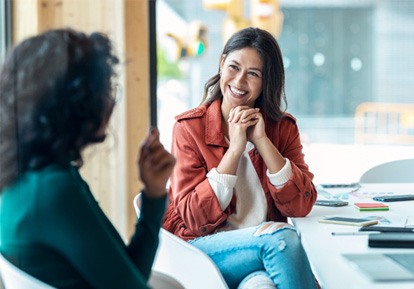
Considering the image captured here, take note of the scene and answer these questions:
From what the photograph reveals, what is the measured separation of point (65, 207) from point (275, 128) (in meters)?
1.12

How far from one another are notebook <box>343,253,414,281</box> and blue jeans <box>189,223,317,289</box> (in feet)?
0.87

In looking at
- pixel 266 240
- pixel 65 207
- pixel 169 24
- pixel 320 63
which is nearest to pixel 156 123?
pixel 169 24

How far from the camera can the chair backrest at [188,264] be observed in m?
1.57

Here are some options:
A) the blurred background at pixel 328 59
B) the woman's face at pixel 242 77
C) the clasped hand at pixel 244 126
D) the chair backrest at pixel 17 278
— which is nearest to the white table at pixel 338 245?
the clasped hand at pixel 244 126

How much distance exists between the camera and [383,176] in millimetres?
2742

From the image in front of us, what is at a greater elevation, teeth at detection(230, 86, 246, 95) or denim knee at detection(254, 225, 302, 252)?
teeth at detection(230, 86, 246, 95)

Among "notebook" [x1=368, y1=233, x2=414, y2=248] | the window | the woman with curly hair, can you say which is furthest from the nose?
the window

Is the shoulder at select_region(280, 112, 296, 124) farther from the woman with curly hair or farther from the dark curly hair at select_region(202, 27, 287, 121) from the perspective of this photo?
the woman with curly hair

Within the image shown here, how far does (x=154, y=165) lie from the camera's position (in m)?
1.21

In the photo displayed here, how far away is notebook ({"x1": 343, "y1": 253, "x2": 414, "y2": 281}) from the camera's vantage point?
1.12 metres

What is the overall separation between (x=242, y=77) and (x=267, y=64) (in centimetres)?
8

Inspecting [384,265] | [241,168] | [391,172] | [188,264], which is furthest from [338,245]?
[391,172]

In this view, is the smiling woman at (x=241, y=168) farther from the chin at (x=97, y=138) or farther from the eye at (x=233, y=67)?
the chin at (x=97, y=138)

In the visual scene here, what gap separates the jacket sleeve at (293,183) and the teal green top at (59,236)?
84cm
